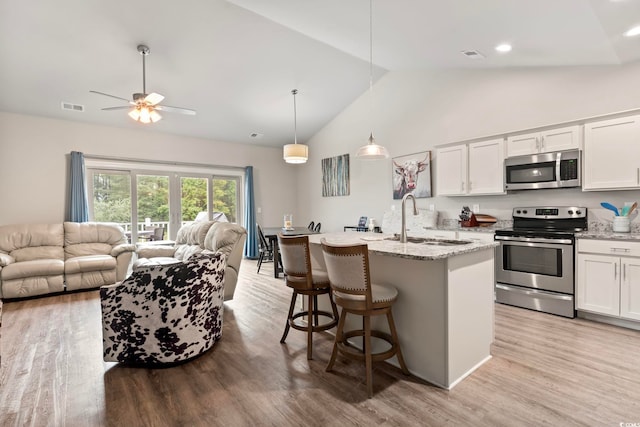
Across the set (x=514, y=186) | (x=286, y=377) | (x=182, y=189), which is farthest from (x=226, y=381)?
(x=182, y=189)

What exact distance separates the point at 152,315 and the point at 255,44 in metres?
3.92

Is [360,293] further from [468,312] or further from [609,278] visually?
[609,278]

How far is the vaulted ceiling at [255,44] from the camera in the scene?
9.85ft

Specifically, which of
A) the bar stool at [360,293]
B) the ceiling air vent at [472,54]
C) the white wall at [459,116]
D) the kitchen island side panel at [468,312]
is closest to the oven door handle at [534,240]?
the white wall at [459,116]

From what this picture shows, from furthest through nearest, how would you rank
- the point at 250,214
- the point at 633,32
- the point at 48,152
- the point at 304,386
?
1. the point at 250,214
2. the point at 48,152
3. the point at 633,32
4. the point at 304,386

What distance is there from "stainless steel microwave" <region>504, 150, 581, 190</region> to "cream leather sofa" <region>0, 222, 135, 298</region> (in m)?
5.71

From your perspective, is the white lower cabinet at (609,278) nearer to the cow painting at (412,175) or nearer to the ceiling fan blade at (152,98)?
the cow painting at (412,175)

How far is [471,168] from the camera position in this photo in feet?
15.1

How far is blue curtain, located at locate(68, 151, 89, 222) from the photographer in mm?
5523

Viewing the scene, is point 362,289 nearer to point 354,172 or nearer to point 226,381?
point 226,381

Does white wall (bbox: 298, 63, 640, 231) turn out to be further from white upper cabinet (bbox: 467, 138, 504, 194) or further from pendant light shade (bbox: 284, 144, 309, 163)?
pendant light shade (bbox: 284, 144, 309, 163)

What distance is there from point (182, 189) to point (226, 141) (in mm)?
1494

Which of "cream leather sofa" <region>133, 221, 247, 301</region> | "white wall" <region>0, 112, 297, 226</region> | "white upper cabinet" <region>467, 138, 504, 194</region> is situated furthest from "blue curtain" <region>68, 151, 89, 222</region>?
"white upper cabinet" <region>467, 138, 504, 194</region>

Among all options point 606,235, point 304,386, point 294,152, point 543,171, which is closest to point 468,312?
point 304,386
